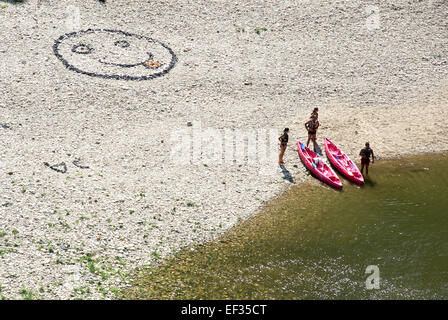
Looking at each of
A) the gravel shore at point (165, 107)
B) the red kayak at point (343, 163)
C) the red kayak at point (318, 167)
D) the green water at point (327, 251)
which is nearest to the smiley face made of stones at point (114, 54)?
the gravel shore at point (165, 107)

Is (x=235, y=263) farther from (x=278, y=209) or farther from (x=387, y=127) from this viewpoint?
(x=387, y=127)

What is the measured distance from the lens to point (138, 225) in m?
24.0

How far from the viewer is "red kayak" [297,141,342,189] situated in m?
28.2

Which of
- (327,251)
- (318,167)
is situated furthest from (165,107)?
(327,251)

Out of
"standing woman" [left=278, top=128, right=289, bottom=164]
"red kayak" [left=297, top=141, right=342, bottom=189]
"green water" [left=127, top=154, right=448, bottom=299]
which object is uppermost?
"standing woman" [left=278, top=128, right=289, bottom=164]

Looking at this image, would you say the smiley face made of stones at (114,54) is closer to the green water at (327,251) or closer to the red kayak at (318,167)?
the red kayak at (318,167)

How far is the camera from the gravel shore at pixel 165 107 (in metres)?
23.0

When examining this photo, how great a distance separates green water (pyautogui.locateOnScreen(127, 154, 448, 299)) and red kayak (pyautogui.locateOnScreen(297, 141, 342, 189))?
565 mm

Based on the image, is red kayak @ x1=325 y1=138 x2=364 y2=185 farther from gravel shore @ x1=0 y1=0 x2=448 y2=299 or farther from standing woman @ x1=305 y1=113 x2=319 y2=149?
gravel shore @ x1=0 y1=0 x2=448 y2=299

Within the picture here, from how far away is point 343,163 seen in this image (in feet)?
96.9

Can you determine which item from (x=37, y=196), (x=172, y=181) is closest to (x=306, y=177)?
(x=172, y=181)

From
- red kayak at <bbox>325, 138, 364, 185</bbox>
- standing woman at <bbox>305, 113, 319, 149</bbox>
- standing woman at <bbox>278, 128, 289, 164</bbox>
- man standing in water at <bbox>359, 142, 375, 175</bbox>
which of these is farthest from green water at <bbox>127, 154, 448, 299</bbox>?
standing woman at <bbox>305, 113, 319, 149</bbox>

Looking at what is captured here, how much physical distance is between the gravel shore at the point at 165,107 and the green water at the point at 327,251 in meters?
1.27
